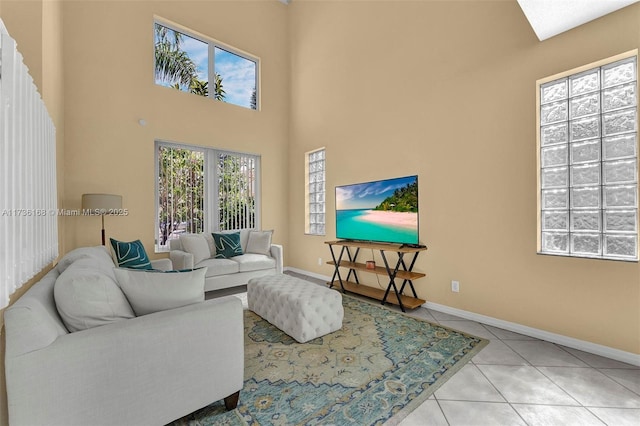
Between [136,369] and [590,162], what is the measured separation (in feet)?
11.5

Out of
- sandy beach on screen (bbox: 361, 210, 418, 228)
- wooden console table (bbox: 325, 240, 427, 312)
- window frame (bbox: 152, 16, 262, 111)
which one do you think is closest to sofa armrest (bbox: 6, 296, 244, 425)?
wooden console table (bbox: 325, 240, 427, 312)

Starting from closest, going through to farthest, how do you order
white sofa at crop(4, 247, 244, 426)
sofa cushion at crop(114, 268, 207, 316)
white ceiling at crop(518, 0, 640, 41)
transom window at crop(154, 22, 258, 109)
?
white sofa at crop(4, 247, 244, 426) < sofa cushion at crop(114, 268, 207, 316) < white ceiling at crop(518, 0, 640, 41) < transom window at crop(154, 22, 258, 109)

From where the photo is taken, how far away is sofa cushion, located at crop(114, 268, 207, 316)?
1.57 m

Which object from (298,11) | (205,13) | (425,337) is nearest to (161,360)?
(425,337)

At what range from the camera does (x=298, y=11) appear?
18.2 feet

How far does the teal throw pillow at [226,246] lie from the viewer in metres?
4.38

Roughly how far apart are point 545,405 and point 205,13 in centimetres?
639

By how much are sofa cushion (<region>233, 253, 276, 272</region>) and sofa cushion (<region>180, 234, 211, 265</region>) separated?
444mm

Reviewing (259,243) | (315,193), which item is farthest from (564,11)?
(259,243)

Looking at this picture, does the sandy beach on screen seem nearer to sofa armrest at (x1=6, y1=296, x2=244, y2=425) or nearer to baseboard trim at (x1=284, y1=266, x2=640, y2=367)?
baseboard trim at (x1=284, y1=266, x2=640, y2=367)

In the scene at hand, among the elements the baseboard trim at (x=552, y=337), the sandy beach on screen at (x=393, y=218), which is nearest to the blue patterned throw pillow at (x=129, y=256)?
the sandy beach on screen at (x=393, y=218)

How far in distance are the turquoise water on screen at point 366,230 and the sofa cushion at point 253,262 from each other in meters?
1.16

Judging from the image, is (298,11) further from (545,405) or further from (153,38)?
(545,405)

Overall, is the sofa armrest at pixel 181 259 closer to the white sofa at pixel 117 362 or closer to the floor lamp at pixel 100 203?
the floor lamp at pixel 100 203
